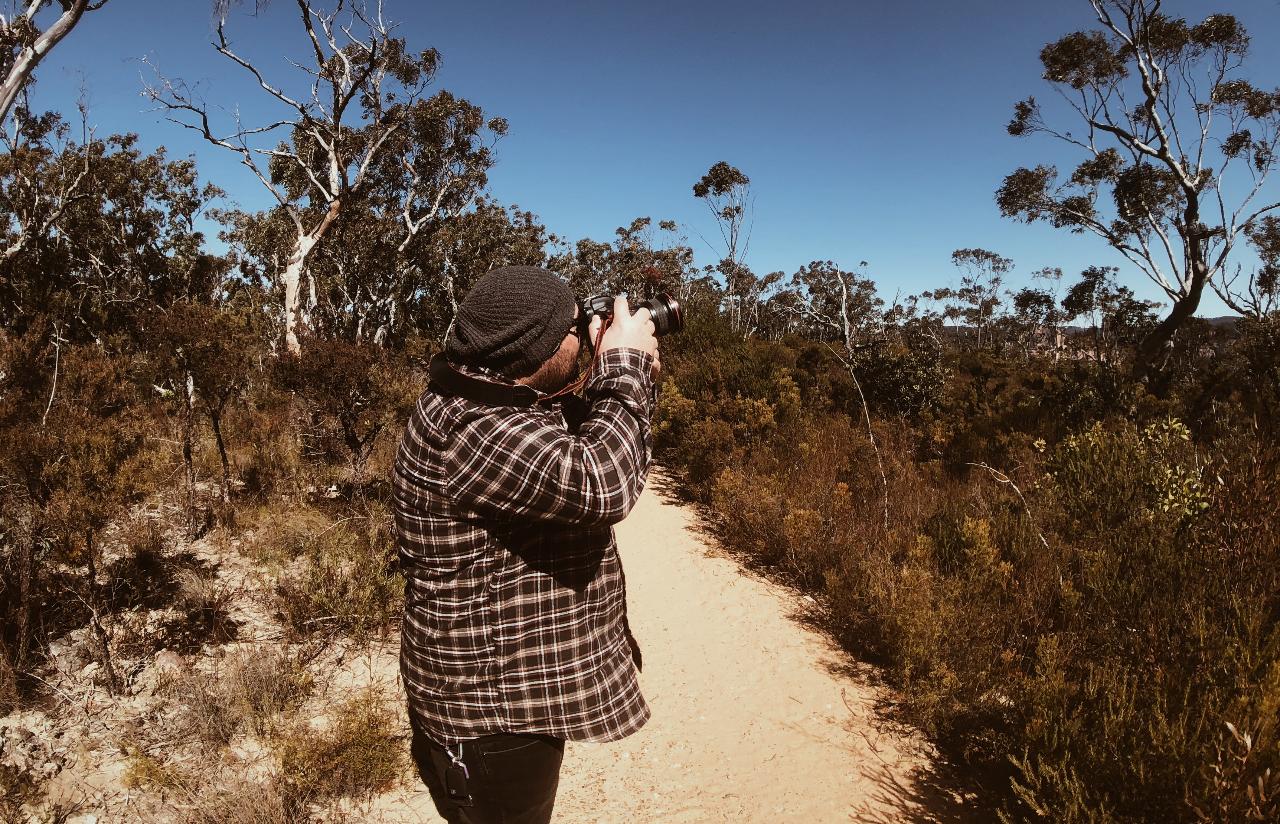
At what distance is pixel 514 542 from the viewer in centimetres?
108

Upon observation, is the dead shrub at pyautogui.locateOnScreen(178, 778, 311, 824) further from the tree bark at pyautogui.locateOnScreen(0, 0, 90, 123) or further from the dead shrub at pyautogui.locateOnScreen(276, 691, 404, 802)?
the tree bark at pyautogui.locateOnScreen(0, 0, 90, 123)

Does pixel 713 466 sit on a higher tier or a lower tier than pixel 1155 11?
lower

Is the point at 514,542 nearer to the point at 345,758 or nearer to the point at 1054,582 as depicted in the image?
the point at 345,758

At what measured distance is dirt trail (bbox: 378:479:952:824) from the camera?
8.43ft

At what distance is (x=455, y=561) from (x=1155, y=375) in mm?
13914

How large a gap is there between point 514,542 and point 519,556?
0.10ft

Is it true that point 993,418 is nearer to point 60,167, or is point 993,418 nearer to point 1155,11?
point 1155,11

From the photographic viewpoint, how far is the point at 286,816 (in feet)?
7.32

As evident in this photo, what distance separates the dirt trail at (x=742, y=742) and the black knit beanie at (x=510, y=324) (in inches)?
90.4

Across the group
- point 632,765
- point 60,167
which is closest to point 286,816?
point 632,765

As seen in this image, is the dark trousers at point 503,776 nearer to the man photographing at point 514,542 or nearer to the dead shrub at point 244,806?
the man photographing at point 514,542

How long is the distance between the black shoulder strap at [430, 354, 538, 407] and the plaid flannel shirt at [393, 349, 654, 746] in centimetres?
2

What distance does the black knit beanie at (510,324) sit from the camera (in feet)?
3.45

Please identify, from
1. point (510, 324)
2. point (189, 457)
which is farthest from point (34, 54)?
point (510, 324)
